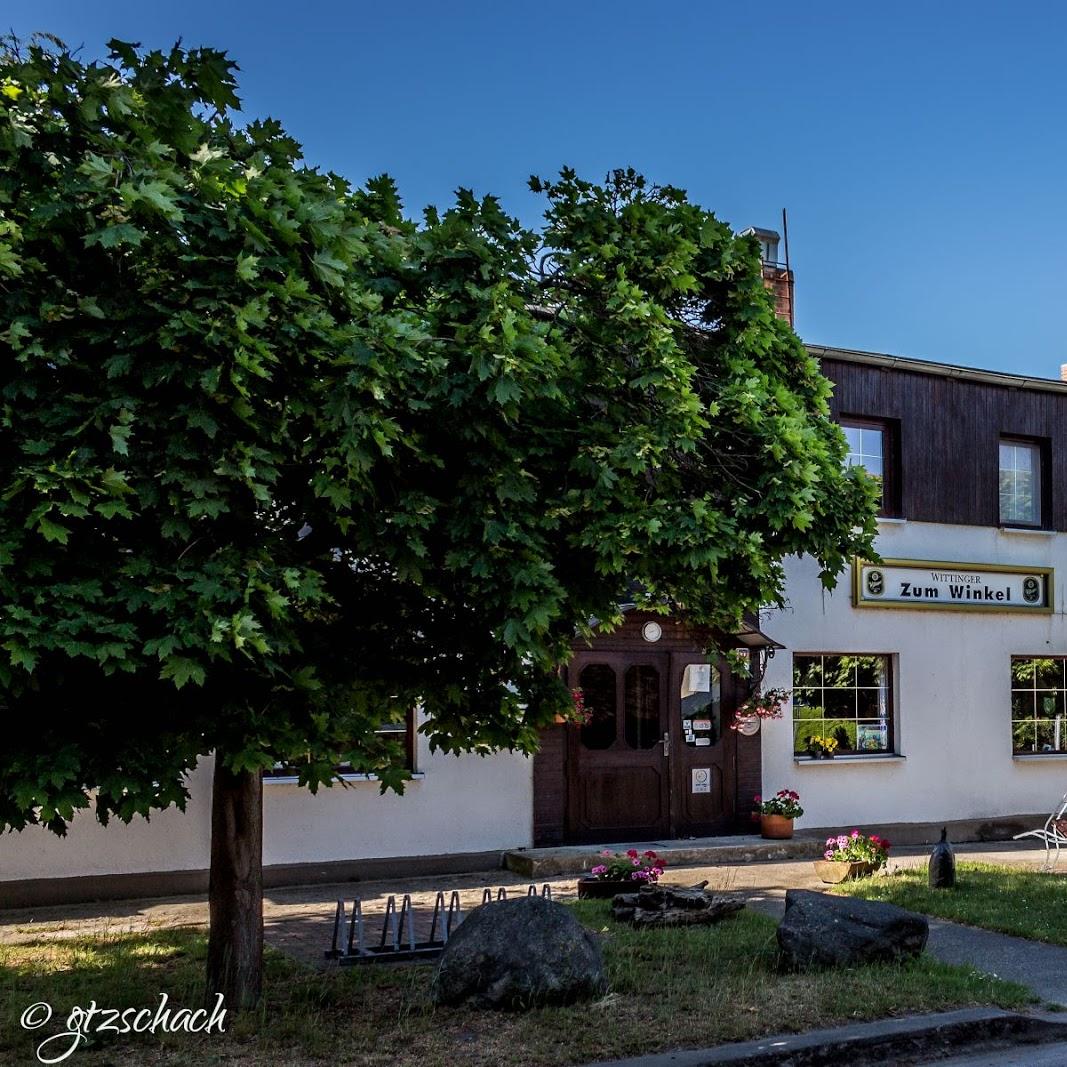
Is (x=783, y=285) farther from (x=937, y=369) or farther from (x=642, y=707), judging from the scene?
(x=642, y=707)

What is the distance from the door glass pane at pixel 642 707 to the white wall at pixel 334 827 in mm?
1544

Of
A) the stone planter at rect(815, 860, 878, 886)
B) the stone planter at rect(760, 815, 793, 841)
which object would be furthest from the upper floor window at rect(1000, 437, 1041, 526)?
the stone planter at rect(815, 860, 878, 886)

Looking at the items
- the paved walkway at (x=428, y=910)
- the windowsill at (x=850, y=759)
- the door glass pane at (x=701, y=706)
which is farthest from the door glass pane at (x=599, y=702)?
the windowsill at (x=850, y=759)

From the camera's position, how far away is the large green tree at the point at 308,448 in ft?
17.0

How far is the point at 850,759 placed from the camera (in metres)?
A: 15.6

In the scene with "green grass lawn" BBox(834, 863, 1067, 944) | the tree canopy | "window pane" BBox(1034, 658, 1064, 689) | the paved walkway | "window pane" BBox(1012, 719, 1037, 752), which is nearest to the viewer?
the tree canopy

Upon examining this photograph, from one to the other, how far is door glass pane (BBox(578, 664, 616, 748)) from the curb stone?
7309 millimetres

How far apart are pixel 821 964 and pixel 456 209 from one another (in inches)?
207

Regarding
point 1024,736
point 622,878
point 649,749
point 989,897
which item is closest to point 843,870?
point 989,897

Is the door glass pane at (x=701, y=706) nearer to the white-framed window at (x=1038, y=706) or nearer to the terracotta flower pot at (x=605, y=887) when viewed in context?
the terracotta flower pot at (x=605, y=887)

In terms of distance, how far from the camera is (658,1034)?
22.1 feet

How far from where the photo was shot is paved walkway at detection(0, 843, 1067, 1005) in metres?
8.81

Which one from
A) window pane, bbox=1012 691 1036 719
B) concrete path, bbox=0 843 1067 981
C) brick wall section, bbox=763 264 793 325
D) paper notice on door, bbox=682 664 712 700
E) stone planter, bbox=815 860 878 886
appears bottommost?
concrete path, bbox=0 843 1067 981

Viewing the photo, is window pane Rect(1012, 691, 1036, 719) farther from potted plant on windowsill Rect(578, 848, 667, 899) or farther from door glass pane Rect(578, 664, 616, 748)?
potted plant on windowsill Rect(578, 848, 667, 899)
